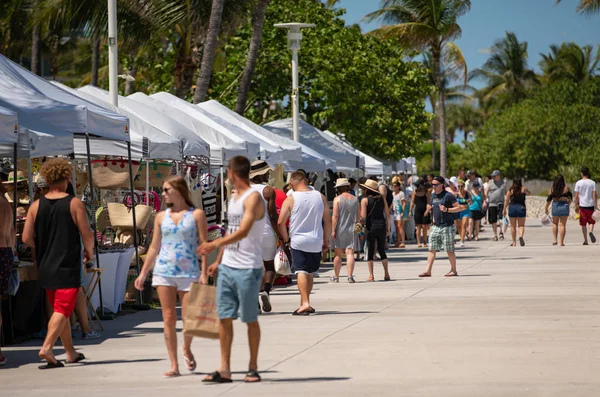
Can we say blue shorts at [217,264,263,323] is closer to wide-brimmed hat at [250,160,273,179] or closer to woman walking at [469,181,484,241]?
wide-brimmed hat at [250,160,273,179]

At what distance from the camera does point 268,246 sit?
520 inches

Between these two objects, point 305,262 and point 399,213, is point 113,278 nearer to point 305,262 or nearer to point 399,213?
point 305,262

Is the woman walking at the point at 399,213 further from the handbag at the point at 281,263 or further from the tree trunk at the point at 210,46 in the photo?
the handbag at the point at 281,263

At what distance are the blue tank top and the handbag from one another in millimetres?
5089

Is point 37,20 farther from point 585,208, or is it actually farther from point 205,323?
point 205,323

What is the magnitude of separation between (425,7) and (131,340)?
42.4m

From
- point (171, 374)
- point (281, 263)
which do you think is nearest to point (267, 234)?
point (281, 263)

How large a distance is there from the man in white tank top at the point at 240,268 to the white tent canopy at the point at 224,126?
38.4ft

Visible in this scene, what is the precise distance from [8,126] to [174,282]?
293 centimetres

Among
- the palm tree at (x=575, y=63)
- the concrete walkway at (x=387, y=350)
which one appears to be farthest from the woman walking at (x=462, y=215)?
the palm tree at (x=575, y=63)

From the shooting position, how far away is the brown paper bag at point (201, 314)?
8062 mm

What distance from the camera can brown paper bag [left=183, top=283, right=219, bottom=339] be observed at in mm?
8062

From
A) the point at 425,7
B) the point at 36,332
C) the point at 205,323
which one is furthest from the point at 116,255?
the point at 425,7

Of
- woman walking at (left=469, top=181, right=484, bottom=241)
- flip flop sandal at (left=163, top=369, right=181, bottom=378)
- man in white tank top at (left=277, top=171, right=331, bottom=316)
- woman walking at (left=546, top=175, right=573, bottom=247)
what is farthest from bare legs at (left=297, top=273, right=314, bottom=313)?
woman walking at (left=469, top=181, right=484, bottom=241)
